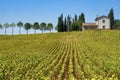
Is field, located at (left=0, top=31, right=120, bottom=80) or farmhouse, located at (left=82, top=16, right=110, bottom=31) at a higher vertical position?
farmhouse, located at (left=82, top=16, right=110, bottom=31)

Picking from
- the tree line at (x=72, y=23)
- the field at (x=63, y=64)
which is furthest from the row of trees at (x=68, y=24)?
the field at (x=63, y=64)

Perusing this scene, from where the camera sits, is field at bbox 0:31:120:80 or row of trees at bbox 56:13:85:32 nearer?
field at bbox 0:31:120:80

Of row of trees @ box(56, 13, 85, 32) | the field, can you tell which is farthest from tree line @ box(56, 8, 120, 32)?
the field

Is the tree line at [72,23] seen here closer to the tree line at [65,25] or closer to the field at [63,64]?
the tree line at [65,25]

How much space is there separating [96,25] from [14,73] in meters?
74.0

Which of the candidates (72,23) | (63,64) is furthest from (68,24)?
(63,64)

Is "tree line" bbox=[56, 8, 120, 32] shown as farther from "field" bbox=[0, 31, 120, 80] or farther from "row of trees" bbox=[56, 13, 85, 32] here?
"field" bbox=[0, 31, 120, 80]

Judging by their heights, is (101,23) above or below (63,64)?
above

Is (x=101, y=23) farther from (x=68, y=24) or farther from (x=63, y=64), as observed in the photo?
(x=63, y=64)

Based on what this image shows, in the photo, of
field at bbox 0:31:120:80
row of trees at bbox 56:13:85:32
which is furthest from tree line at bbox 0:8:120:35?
field at bbox 0:31:120:80

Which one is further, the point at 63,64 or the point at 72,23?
the point at 72,23

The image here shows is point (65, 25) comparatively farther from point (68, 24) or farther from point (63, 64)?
point (63, 64)

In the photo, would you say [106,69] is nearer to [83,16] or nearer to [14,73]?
[14,73]

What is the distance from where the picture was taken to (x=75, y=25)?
98.6 meters
